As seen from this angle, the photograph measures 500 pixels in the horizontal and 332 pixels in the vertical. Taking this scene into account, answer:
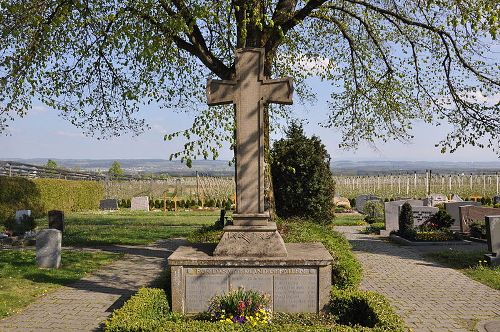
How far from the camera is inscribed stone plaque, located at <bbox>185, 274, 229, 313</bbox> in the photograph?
24.9 ft

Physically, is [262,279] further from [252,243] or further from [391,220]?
[391,220]

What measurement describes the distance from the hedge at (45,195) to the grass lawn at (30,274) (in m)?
11.8

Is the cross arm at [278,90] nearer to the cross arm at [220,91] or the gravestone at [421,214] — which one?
the cross arm at [220,91]

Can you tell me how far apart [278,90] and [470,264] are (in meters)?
8.34

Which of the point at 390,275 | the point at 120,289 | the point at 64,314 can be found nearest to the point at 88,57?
the point at 120,289

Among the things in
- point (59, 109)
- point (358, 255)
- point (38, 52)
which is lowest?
point (358, 255)

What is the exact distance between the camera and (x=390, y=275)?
11891 millimetres

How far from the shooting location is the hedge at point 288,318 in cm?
605

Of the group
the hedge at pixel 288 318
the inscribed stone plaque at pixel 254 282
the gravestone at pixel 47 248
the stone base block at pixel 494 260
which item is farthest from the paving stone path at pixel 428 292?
the gravestone at pixel 47 248

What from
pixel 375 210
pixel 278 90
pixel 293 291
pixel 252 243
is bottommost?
pixel 375 210

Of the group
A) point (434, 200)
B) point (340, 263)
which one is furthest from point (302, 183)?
point (434, 200)

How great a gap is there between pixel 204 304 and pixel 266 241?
1.34 m

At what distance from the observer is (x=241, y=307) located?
6984 millimetres

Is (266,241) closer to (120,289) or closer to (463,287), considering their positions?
(120,289)
